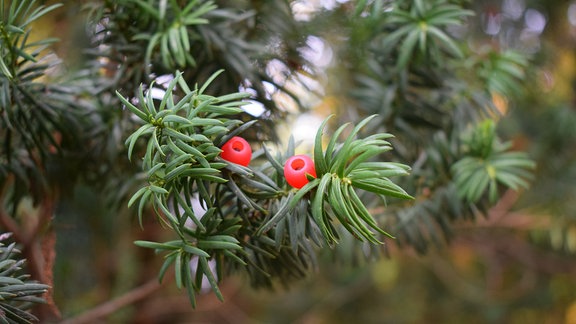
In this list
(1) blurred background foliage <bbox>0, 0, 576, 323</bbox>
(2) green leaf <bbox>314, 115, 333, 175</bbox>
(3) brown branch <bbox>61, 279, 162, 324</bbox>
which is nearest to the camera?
(2) green leaf <bbox>314, 115, 333, 175</bbox>

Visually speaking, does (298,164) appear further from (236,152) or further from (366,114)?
(366,114)

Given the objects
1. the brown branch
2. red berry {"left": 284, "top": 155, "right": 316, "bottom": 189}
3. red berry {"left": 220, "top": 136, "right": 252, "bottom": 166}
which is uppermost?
red berry {"left": 220, "top": 136, "right": 252, "bottom": 166}

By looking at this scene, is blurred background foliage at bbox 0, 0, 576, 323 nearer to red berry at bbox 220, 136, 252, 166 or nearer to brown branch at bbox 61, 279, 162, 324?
brown branch at bbox 61, 279, 162, 324

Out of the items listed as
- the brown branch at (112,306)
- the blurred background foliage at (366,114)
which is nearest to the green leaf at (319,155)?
the blurred background foliage at (366,114)

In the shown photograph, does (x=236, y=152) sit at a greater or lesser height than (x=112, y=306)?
greater

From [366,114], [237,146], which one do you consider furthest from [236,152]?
[366,114]

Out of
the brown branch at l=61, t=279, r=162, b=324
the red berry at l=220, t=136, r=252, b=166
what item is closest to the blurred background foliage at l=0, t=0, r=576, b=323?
the brown branch at l=61, t=279, r=162, b=324

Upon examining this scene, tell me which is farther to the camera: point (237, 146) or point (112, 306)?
point (112, 306)
